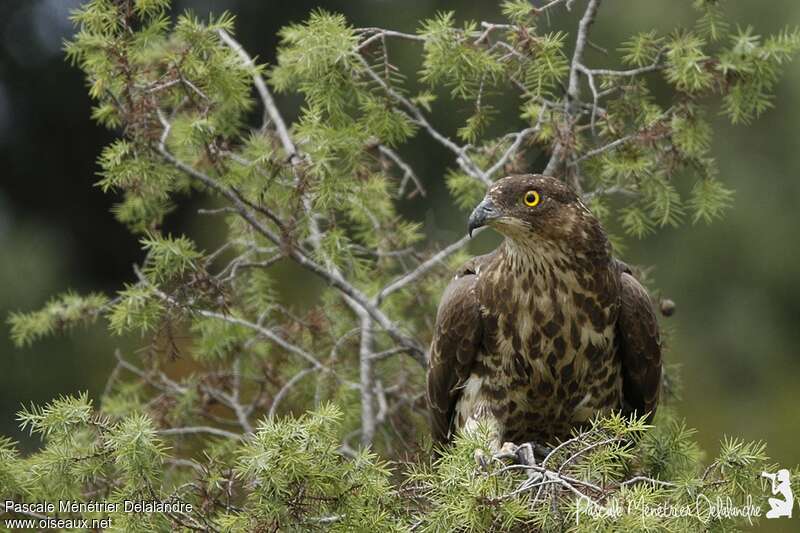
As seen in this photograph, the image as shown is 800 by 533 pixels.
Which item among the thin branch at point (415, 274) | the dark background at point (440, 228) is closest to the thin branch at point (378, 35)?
the thin branch at point (415, 274)

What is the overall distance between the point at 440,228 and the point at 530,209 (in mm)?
3475

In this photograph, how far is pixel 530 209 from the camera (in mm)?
4418

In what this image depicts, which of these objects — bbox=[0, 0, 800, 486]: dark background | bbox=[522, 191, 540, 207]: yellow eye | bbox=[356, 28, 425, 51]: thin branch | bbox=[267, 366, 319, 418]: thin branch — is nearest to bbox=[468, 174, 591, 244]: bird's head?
bbox=[522, 191, 540, 207]: yellow eye

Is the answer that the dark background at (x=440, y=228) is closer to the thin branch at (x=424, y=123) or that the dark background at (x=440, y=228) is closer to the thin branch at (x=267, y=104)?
the thin branch at (x=267, y=104)

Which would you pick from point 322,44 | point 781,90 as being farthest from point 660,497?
point 781,90

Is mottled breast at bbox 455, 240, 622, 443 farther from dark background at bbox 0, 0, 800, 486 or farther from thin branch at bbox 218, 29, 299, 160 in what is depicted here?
dark background at bbox 0, 0, 800, 486

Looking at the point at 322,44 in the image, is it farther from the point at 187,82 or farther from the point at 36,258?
the point at 36,258

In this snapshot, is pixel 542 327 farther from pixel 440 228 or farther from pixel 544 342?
pixel 440 228

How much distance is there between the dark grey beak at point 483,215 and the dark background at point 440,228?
3301 millimetres

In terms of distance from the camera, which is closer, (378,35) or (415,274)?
(378,35)

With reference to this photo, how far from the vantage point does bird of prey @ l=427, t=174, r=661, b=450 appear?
14.7ft

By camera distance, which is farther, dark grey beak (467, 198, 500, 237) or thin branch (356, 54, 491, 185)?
thin branch (356, 54, 491, 185)

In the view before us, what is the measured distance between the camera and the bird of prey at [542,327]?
447 centimetres

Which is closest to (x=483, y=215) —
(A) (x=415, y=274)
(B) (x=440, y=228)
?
(A) (x=415, y=274)
